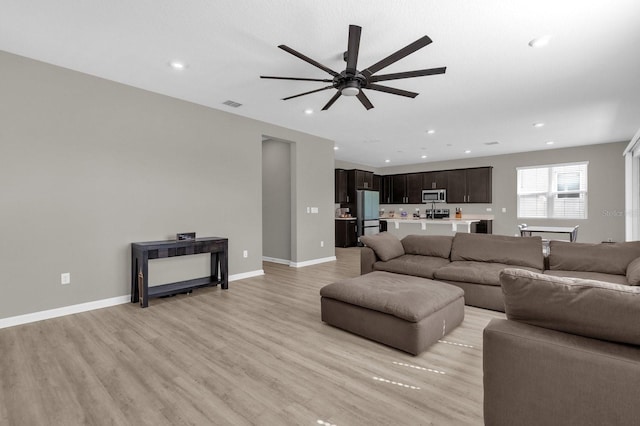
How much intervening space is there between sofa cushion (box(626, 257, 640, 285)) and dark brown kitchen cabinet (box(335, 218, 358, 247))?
6397 mm

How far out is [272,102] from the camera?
4453 mm

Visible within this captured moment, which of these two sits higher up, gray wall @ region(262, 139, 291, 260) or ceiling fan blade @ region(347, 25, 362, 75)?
ceiling fan blade @ region(347, 25, 362, 75)

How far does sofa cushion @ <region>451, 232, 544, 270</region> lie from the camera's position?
3852mm

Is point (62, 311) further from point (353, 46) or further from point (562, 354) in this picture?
point (562, 354)

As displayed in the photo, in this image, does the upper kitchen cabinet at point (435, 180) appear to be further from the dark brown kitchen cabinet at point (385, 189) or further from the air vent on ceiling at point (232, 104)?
the air vent on ceiling at point (232, 104)

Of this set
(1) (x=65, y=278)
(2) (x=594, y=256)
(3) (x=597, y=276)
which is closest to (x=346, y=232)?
(2) (x=594, y=256)

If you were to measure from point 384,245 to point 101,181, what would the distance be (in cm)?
378

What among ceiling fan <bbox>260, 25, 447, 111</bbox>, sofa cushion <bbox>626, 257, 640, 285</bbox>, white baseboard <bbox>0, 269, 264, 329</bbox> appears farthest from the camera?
white baseboard <bbox>0, 269, 264, 329</bbox>

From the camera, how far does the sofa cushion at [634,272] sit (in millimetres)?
2729

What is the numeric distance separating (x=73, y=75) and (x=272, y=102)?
231 cm

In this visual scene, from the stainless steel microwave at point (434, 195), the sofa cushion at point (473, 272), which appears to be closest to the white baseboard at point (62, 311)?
the sofa cushion at point (473, 272)

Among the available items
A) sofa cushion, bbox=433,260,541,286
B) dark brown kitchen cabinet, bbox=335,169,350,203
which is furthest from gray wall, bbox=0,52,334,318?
dark brown kitchen cabinet, bbox=335,169,350,203

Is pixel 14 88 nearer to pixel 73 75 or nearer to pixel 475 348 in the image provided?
pixel 73 75

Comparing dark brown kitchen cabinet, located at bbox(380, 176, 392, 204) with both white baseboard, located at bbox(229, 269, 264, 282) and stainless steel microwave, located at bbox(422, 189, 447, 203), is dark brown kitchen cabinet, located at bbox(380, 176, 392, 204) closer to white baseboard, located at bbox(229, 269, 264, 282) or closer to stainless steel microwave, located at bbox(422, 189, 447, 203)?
stainless steel microwave, located at bbox(422, 189, 447, 203)
